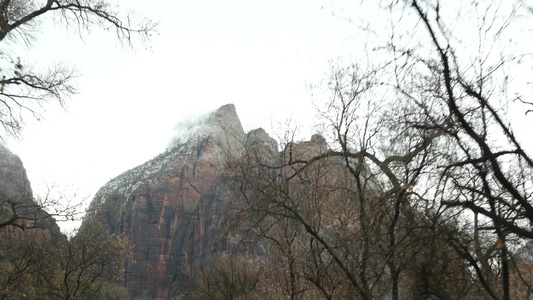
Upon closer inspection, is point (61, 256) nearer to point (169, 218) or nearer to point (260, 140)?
point (260, 140)

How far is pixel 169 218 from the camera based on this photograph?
122625 mm

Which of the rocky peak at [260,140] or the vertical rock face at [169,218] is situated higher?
the vertical rock face at [169,218]

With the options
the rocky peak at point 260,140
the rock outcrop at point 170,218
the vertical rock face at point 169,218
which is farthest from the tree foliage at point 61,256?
the vertical rock face at point 169,218

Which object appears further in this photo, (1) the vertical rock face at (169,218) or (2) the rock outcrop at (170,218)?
(1) the vertical rock face at (169,218)

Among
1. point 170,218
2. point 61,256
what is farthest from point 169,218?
point 61,256

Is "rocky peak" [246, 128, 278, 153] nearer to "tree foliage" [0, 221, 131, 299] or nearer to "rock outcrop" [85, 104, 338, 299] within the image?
"tree foliage" [0, 221, 131, 299]

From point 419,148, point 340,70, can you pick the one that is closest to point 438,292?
point 419,148

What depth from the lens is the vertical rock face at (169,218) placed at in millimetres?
112062

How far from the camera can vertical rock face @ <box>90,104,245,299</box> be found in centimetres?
11206

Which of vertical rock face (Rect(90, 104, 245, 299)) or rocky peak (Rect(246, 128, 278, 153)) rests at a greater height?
vertical rock face (Rect(90, 104, 245, 299))

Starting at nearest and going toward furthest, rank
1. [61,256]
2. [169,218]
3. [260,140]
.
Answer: [260,140] → [61,256] → [169,218]

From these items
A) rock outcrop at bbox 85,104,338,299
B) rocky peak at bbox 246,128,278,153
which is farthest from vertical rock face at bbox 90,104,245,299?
rocky peak at bbox 246,128,278,153

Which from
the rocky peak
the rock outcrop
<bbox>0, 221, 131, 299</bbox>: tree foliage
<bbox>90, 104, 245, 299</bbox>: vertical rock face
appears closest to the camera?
the rocky peak

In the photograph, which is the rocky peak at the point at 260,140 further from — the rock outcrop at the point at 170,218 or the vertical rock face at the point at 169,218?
the vertical rock face at the point at 169,218
